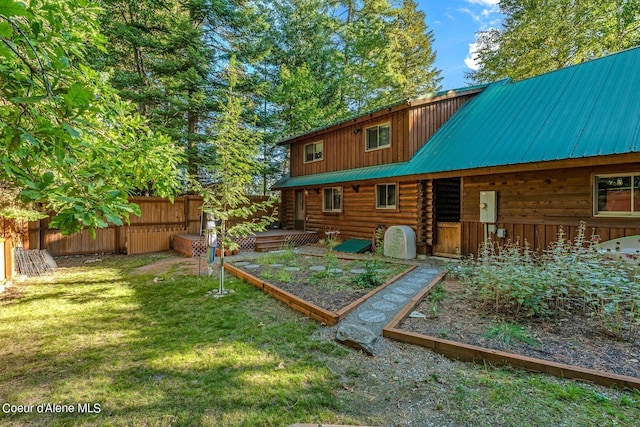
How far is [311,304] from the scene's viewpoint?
460 centimetres

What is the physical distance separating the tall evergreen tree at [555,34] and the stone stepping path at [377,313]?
52.8 feet

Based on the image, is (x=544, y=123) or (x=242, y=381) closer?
(x=242, y=381)

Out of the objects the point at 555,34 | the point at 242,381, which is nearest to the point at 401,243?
the point at 242,381

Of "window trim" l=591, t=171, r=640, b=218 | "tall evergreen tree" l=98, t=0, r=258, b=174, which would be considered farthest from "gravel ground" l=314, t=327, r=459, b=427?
"tall evergreen tree" l=98, t=0, r=258, b=174

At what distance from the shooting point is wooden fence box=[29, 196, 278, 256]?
9.52 metres

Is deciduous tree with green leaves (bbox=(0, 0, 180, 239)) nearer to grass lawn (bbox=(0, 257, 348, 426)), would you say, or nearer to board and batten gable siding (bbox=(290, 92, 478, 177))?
grass lawn (bbox=(0, 257, 348, 426))

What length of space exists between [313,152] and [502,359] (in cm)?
1187

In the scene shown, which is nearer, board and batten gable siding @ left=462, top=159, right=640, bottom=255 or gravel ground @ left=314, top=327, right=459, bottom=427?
gravel ground @ left=314, top=327, right=459, bottom=427

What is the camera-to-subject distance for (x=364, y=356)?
335cm

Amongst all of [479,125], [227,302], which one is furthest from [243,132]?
[479,125]

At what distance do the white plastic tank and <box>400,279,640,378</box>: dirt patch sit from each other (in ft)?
13.3

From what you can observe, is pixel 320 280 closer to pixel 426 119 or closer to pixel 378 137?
pixel 378 137

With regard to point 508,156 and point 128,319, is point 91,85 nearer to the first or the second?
point 128,319

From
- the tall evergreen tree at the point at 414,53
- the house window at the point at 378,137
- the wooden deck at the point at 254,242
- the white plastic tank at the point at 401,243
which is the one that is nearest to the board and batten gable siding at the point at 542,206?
the white plastic tank at the point at 401,243
